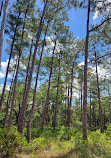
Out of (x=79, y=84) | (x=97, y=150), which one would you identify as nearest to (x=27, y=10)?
(x=97, y=150)

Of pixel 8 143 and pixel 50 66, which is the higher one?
pixel 50 66

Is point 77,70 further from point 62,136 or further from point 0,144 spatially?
point 0,144

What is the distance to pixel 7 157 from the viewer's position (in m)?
4.41

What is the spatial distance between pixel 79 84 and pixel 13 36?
50.4ft

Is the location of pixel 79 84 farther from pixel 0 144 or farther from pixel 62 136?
pixel 0 144

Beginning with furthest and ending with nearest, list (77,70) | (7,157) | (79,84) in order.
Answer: (79,84), (77,70), (7,157)

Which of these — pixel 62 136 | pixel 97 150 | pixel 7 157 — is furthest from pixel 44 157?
pixel 62 136

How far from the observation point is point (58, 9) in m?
10.6

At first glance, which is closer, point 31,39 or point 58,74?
point 31,39

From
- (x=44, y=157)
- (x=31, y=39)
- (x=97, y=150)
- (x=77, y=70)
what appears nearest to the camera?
(x=44, y=157)

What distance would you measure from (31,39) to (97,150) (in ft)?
41.0

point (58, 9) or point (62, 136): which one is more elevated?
point (58, 9)

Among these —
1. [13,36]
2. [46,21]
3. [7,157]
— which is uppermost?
[46,21]

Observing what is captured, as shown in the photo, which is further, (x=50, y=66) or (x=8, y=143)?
(x=50, y=66)
